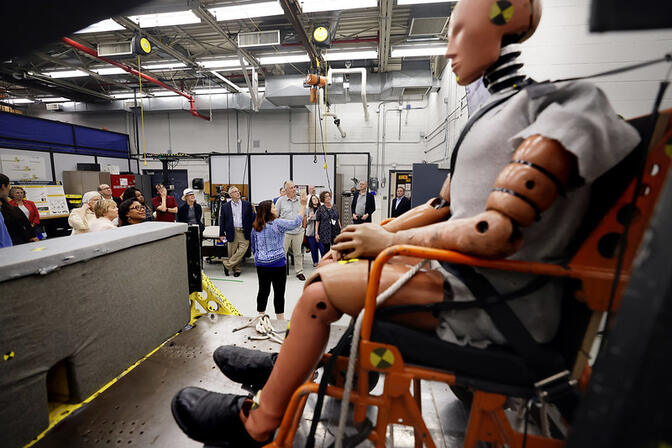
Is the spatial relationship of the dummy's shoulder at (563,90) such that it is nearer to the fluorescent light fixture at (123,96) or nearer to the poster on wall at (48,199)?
the poster on wall at (48,199)

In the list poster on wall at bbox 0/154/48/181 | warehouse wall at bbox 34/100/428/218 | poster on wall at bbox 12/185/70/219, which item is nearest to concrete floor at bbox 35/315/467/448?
poster on wall at bbox 12/185/70/219

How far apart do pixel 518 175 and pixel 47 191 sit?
33.7ft

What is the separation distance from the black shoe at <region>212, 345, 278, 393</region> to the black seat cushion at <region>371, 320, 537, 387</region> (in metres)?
0.89

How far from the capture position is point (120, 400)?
1.76m

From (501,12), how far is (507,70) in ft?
0.63

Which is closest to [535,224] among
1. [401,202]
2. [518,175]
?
[518,175]

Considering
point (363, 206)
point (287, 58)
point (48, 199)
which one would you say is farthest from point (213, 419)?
point (48, 199)

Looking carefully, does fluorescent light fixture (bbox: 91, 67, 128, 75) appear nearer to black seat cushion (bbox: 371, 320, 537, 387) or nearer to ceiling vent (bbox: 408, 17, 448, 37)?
ceiling vent (bbox: 408, 17, 448, 37)

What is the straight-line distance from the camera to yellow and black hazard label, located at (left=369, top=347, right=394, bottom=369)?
0.98 m

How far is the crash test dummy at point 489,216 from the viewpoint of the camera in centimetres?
78

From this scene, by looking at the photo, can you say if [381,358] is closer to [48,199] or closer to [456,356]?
[456,356]

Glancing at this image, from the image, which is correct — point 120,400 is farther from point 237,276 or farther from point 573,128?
point 237,276

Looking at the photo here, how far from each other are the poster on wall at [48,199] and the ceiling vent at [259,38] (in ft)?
20.1

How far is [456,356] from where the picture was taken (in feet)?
3.12
